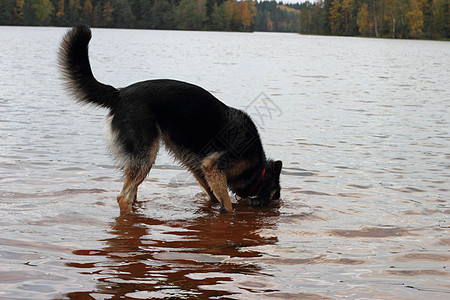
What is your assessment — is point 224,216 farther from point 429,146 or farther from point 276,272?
point 429,146

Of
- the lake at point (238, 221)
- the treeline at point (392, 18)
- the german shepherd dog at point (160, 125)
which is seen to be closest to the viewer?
the lake at point (238, 221)

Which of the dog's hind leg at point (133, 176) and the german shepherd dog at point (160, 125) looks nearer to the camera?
the german shepherd dog at point (160, 125)

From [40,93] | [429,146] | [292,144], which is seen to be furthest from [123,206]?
[40,93]

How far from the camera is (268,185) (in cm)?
716

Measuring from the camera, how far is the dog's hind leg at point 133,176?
6.34 meters

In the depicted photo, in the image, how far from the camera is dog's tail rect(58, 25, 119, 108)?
611cm

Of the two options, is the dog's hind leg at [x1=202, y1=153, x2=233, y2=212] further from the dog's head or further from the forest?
the forest

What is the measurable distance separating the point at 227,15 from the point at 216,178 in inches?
7062

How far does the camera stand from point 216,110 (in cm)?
663

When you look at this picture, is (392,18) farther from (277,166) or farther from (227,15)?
(277,166)

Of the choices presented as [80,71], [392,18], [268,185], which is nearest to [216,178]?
[268,185]

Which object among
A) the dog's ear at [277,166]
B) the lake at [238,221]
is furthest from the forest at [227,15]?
the dog's ear at [277,166]

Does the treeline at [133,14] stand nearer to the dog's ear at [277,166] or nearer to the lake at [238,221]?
the lake at [238,221]

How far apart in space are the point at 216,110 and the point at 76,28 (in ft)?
6.40
